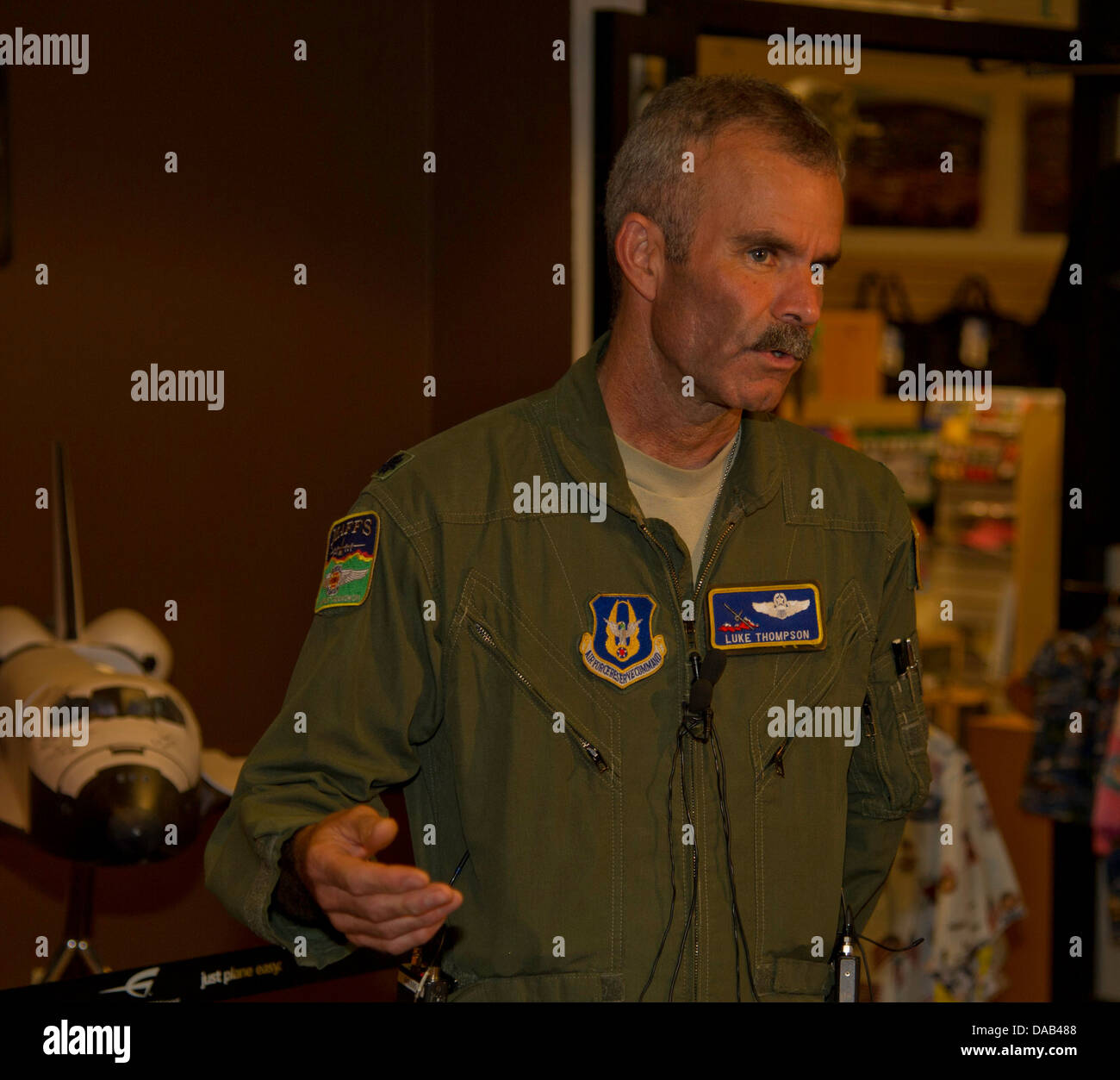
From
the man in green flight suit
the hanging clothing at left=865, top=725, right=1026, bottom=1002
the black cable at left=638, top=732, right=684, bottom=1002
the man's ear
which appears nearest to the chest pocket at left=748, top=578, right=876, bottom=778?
the man in green flight suit

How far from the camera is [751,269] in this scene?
5.42 feet

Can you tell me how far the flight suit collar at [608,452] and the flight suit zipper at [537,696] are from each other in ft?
0.68

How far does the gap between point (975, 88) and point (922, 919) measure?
4202mm

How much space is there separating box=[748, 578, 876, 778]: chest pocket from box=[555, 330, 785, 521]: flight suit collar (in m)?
0.17

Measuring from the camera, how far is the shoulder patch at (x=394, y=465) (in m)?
1.64

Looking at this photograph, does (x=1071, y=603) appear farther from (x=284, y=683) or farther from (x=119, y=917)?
(x=119, y=917)

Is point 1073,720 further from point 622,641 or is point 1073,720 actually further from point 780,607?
point 622,641

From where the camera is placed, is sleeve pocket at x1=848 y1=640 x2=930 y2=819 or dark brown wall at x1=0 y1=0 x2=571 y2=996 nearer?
sleeve pocket at x1=848 y1=640 x2=930 y2=819

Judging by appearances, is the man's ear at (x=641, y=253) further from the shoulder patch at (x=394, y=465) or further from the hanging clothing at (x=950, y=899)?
the hanging clothing at (x=950, y=899)

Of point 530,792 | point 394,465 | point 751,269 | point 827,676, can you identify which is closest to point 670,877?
point 530,792

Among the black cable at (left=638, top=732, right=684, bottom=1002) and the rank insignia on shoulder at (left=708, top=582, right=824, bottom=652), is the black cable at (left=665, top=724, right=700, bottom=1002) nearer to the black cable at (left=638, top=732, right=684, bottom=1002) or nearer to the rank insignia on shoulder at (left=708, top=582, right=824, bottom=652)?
the black cable at (left=638, top=732, right=684, bottom=1002)

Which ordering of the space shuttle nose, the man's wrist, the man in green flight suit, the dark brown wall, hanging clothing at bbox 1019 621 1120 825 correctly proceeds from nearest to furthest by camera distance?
the man's wrist < the man in green flight suit < the space shuttle nose < the dark brown wall < hanging clothing at bbox 1019 621 1120 825

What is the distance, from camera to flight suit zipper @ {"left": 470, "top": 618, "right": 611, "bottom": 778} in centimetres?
157
